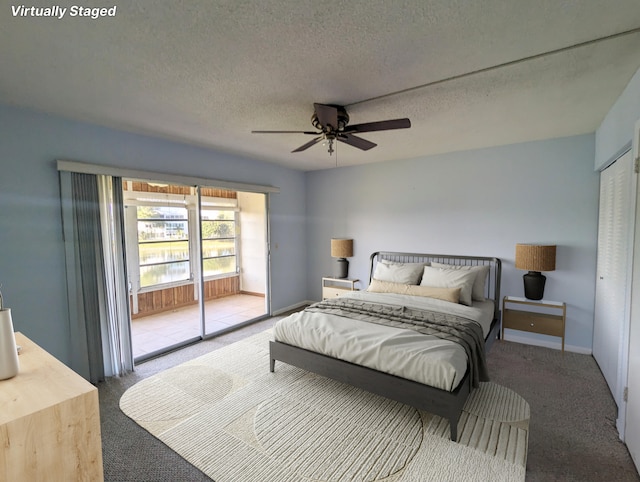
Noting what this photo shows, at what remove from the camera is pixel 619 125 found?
8.27 feet

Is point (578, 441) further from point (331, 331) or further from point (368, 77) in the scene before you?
point (368, 77)

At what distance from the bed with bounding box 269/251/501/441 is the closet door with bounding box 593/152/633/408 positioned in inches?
37.7

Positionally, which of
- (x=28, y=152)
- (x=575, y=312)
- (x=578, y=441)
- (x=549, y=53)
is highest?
(x=549, y=53)

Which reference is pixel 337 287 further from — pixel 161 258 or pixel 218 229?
pixel 161 258

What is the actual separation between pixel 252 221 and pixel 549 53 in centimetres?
507

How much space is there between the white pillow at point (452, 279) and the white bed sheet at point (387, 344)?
10.8 inches

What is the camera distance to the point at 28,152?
8.86ft

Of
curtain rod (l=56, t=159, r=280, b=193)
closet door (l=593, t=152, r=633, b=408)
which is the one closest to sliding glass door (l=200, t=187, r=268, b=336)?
curtain rod (l=56, t=159, r=280, b=193)

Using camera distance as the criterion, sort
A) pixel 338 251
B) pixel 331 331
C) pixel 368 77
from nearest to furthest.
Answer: pixel 368 77
pixel 331 331
pixel 338 251

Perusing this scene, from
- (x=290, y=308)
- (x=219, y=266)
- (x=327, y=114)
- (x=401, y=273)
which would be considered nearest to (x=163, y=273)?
(x=219, y=266)

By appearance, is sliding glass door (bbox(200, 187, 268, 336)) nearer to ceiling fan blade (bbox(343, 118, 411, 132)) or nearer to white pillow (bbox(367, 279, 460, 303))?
white pillow (bbox(367, 279, 460, 303))

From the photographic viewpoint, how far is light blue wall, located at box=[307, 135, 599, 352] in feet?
11.9

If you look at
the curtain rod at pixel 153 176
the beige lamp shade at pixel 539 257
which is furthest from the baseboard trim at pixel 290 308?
the beige lamp shade at pixel 539 257

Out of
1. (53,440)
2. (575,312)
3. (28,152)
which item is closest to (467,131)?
(575,312)
